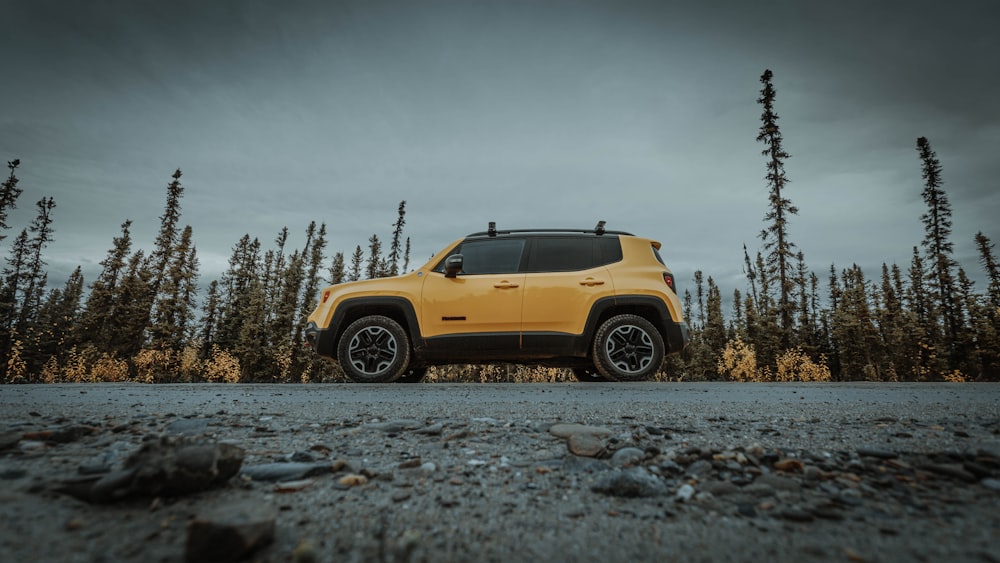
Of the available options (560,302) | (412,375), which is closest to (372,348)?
(412,375)

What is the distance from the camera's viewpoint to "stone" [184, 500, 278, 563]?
0.92 m

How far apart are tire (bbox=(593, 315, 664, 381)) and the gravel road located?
3.33 meters

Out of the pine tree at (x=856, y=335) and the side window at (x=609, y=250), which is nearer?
the side window at (x=609, y=250)

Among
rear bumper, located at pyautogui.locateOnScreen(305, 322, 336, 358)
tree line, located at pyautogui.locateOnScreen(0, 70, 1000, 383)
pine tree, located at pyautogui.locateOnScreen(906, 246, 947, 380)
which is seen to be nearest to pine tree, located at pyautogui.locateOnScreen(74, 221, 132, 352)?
tree line, located at pyautogui.locateOnScreen(0, 70, 1000, 383)

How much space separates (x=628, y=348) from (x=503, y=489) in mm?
4844

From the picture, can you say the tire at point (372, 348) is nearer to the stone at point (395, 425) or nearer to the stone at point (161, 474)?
the stone at point (395, 425)

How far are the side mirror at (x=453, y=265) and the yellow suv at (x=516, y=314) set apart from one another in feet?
0.05

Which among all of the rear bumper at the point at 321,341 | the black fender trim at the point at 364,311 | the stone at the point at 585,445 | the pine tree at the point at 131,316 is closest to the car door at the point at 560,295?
the black fender trim at the point at 364,311

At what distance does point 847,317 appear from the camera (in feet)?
113

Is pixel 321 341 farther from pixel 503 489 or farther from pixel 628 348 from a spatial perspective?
pixel 503 489

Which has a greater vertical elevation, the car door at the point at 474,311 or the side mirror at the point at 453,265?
the side mirror at the point at 453,265

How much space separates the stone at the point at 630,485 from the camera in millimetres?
1427

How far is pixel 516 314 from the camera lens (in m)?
6.04

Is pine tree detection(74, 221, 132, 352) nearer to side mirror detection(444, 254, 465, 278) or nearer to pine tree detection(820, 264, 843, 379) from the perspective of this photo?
side mirror detection(444, 254, 465, 278)
